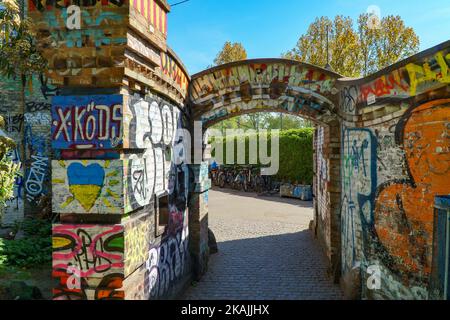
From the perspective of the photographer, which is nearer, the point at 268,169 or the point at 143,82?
the point at 143,82

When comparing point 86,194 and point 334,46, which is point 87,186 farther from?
point 334,46

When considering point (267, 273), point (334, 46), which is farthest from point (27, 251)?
point (334, 46)

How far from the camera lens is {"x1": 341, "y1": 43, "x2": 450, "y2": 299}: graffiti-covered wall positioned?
3660 mm

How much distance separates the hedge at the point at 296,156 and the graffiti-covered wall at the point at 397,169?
10722mm

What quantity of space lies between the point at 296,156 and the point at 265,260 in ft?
32.8

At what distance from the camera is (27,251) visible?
5941mm

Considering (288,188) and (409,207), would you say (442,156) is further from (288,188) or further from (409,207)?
(288,188)

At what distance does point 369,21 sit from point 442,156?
22.1 meters

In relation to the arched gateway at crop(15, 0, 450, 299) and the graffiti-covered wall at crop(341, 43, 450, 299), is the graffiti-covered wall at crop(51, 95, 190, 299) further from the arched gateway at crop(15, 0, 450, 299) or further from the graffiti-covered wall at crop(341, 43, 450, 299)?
the graffiti-covered wall at crop(341, 43, 450, 299)

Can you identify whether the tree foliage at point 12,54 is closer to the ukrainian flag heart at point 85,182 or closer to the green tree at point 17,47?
the green tree at point 17,47

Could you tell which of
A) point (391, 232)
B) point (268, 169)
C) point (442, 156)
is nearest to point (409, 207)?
point (391, 232)

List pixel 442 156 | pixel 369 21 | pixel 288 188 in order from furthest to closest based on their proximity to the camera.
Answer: pixel 369 21, pixel 288 188, pixel 442 156

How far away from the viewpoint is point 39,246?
6254mm

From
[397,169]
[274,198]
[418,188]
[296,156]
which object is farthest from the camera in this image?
[296,156]
